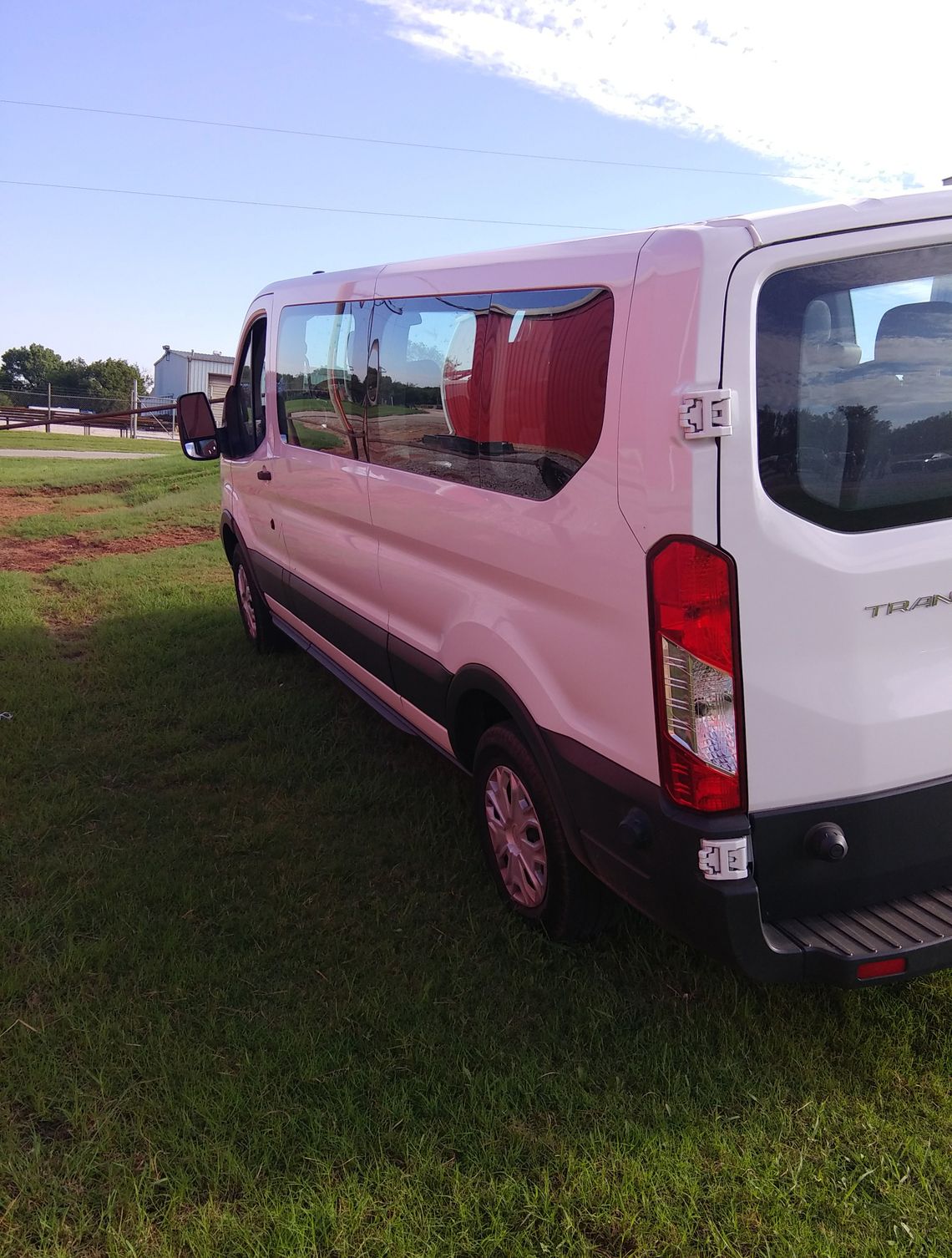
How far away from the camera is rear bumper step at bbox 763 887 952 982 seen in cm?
226

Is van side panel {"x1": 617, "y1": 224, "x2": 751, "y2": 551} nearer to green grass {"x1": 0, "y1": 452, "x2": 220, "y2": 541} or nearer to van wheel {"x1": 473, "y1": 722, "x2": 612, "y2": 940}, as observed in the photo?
van wheel {"x1": 473, "y1": 722, "x2": 612, "y2": 940}

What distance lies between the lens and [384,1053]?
273 cm

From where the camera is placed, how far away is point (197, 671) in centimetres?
622

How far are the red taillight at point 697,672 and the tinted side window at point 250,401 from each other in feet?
13.2

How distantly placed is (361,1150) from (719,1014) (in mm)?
1073

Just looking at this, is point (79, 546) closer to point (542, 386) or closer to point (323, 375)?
point (323, 375)

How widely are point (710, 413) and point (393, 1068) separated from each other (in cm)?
190

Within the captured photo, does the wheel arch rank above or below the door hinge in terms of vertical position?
below

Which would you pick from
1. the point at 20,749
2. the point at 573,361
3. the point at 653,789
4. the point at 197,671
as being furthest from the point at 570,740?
the point at 197,671

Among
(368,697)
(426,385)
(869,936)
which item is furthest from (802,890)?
(368,697)

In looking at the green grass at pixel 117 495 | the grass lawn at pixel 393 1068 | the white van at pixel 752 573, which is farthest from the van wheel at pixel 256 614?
the green grass at pixel 117 495

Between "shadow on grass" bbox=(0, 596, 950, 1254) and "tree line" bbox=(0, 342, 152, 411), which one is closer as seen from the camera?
"shadow on grass" bbox=(0, 596, 950, 1254)

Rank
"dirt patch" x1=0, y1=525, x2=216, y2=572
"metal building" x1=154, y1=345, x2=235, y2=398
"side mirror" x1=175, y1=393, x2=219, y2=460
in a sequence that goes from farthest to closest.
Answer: "metal building" x1=154, y1=345, x2=235, y2=398 → "dirt patch" x1=0, y1=525, x2=216, y2=572 → "side mirror" x1=175, y1=393, x2=219, y2=460

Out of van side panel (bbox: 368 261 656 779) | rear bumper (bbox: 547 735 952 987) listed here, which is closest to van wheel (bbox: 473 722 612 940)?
van side panel (bbox: 368 261 656 779)
